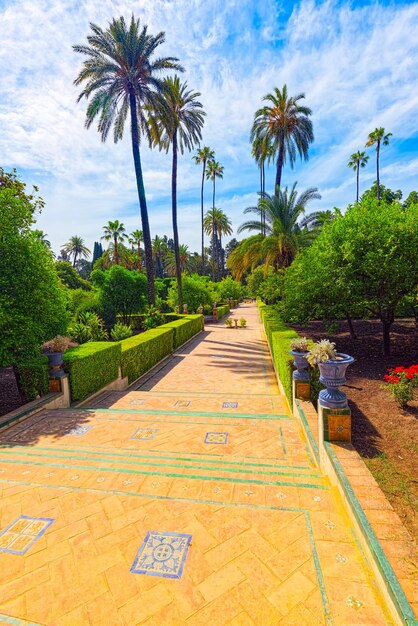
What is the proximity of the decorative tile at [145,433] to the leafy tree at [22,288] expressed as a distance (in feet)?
12.0

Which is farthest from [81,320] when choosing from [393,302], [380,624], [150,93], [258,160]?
[258,160]

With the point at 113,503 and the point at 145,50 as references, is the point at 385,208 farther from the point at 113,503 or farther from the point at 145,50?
the point at 145,50

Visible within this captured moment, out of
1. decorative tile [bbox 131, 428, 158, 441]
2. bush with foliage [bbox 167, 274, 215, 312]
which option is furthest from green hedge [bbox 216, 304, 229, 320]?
decorative tile [bbox 131, 428, 158, 441]

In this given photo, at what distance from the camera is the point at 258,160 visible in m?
29.7

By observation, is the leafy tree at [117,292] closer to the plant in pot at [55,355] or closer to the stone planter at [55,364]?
the plant in pot at [55,355]

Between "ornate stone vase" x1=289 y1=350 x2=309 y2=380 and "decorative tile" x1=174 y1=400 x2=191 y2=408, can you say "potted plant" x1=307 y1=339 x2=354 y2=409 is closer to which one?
"ornate stone vase" x1=289 y1=350 x2=309 y2=380

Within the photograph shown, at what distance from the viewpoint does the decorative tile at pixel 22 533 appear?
10.4 ft

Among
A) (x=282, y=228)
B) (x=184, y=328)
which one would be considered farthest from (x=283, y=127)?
(x=184, y=328)

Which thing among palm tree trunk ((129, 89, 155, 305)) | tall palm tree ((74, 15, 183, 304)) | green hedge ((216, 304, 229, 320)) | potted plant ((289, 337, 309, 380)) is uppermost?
tall palm tree ((74, 15, 183, 304))

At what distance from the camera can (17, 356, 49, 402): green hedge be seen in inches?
311

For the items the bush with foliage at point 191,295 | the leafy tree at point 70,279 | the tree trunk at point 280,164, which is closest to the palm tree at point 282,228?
the tree trunk at point 280,164

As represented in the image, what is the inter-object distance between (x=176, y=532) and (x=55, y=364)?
20.5 feet

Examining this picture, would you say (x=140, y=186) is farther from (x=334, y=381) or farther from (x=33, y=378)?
(x=334, y=381)

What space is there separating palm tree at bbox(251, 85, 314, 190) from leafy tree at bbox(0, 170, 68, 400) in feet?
69.0
